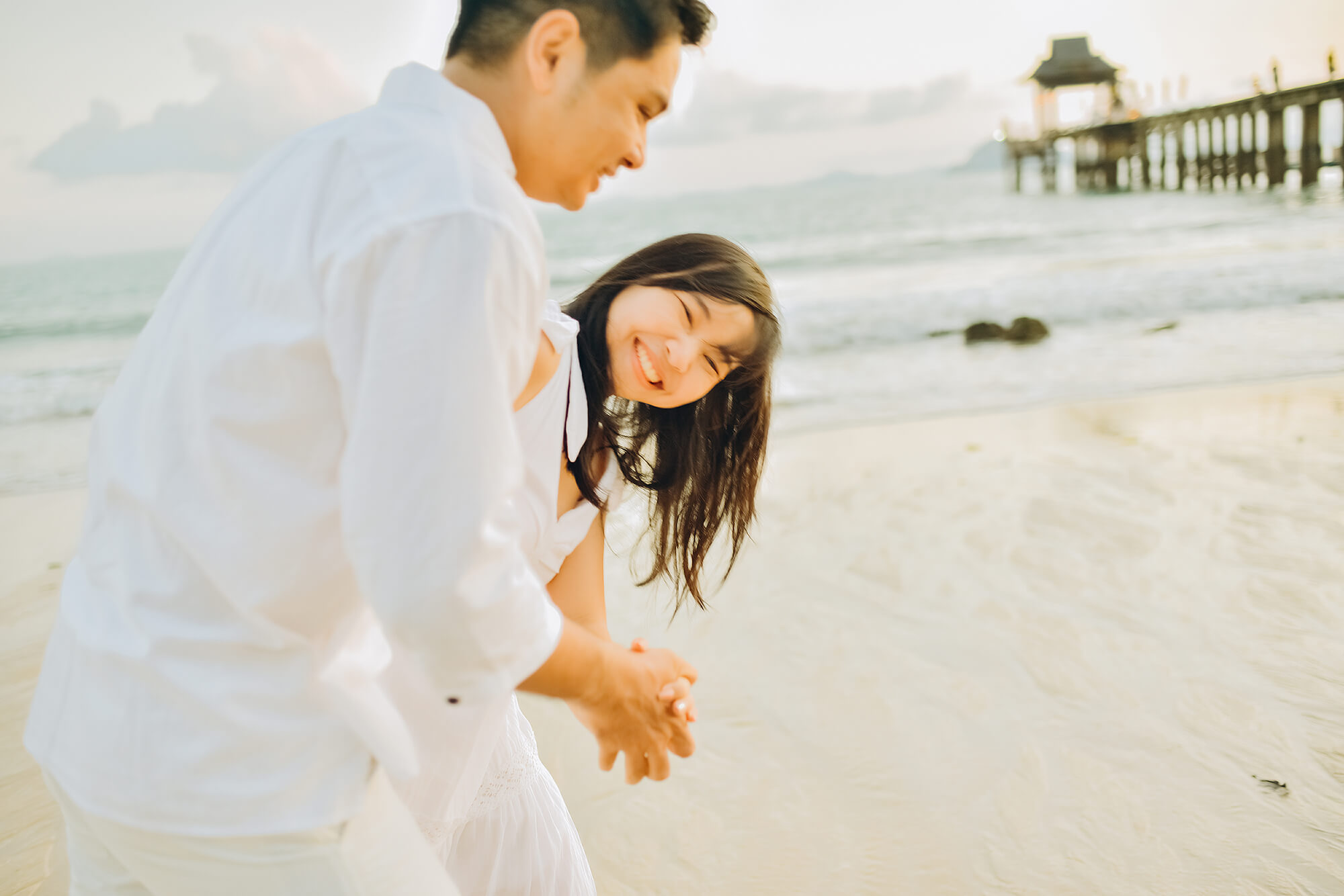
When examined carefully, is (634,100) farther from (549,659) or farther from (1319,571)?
(1319,571)

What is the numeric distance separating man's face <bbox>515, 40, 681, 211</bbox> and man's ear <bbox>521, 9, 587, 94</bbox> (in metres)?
0.01

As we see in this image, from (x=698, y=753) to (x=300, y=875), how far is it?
2.27m

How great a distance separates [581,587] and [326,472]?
1.04 m

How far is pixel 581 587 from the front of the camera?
196 centimetres

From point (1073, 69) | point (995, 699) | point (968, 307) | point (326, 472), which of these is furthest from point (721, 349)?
point (1073, 69)

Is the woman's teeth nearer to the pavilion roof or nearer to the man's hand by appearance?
the man's hand

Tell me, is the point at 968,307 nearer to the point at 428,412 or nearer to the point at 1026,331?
the point at 1026,331

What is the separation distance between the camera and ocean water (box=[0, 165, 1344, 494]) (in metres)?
8.75

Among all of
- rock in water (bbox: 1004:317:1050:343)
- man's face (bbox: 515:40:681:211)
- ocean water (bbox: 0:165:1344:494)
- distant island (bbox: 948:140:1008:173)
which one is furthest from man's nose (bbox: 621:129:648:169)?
distant island (bbox: 948:140:1008:173)

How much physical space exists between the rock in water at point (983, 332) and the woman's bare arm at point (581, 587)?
969 cm

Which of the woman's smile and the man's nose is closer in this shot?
the man's nose

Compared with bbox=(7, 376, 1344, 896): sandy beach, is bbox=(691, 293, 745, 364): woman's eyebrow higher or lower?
higher

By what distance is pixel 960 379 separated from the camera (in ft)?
30.2

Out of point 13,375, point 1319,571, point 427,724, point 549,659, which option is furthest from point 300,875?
point 13,375
